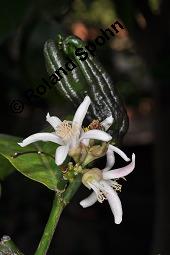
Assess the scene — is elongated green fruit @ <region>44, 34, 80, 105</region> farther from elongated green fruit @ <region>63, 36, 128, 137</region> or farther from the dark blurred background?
the dark blurred background

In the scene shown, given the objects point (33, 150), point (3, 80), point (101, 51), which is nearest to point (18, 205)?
point (3, 80)

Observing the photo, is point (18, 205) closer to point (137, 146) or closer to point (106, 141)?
point (137, 146)

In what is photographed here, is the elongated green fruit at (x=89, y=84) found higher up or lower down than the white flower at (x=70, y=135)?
higher up

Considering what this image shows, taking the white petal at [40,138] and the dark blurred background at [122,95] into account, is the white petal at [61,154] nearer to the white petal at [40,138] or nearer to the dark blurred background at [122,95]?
the white petal at [40,138]

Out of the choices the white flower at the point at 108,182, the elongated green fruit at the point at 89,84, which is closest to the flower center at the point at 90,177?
the white flower at the point at 108,182

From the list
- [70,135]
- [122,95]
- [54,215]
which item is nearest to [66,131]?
[70,135]

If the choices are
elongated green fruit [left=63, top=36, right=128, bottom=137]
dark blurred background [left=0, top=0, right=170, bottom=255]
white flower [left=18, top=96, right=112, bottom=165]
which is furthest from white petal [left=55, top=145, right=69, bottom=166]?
dark blurred background [left=0, top=0, right=170, bottom=255]
